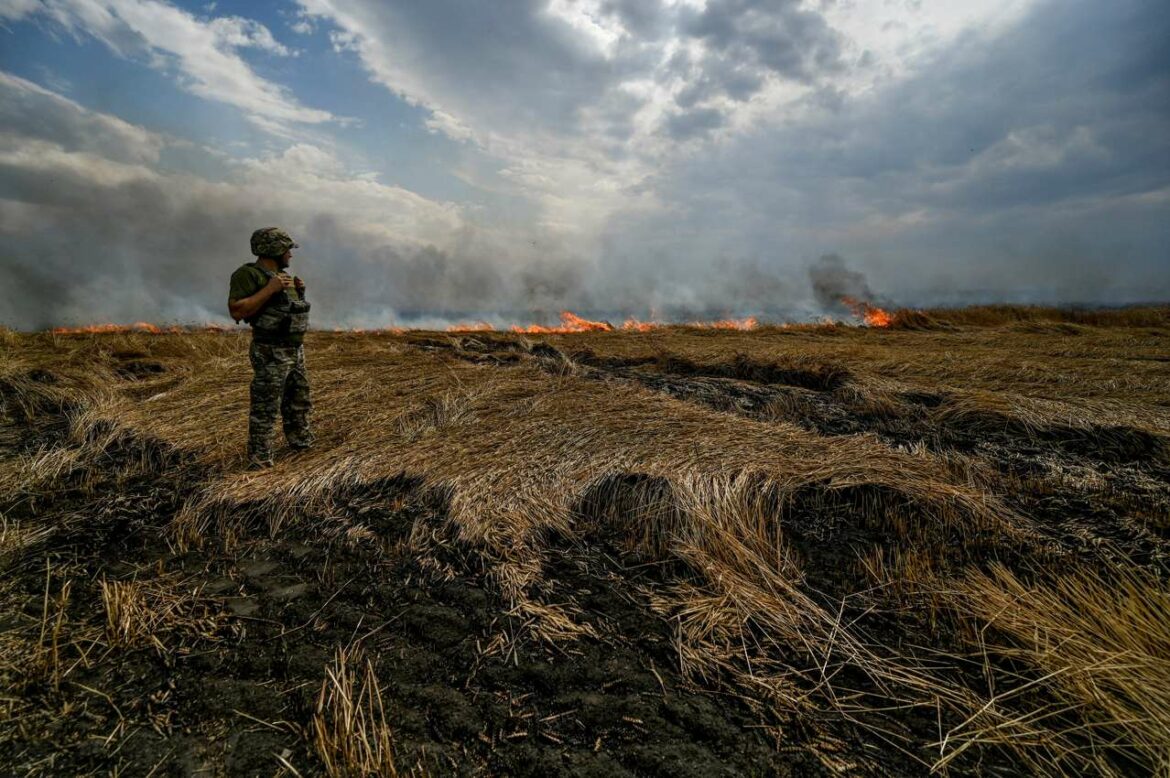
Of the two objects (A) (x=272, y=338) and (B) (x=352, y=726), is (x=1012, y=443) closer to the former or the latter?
(B) (x=352, y=726)

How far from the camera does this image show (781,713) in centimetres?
204

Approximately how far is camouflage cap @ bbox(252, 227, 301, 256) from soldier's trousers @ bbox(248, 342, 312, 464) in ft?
2.99

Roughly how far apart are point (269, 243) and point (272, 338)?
3.05 ft

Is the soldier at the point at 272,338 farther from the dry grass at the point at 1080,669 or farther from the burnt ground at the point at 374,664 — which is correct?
the dry grass at the point at 1080,669

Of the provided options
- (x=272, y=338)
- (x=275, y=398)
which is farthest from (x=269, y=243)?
(x=275, y=398)

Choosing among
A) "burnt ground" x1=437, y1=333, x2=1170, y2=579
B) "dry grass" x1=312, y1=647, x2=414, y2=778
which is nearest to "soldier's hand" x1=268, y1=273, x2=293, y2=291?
"dry grass" x1=312, y1=647, x2=414, y2=778

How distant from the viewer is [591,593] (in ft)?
9.36

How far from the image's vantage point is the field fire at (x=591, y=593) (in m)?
1.89

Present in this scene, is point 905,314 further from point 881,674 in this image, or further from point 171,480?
point 171,480

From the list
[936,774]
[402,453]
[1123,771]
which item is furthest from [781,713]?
[402,453]

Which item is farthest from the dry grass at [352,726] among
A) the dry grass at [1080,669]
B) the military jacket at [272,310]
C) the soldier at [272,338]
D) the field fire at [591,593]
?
the military jacket at [272,310]

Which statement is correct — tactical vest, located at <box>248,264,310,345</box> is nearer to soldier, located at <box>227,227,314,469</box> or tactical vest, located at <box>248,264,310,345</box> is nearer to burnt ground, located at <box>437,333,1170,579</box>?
soldier, located at <box>227,227,314,469</box>

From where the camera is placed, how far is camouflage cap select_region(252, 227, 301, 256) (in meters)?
4.79

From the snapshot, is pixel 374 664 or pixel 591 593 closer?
pixel 374 664
